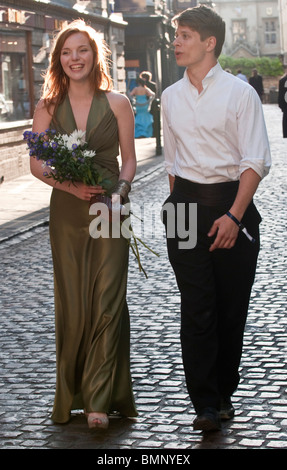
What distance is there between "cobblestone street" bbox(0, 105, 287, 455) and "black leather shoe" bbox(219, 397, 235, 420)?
4cm

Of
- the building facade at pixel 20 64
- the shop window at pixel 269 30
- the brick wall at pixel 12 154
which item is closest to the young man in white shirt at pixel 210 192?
the building facade at pixel 20 64

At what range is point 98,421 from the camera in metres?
4.61

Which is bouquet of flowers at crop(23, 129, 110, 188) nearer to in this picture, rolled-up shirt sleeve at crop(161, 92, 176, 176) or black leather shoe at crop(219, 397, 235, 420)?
rolled-up shirt sleeve at crop(161, 92, 176, 176)

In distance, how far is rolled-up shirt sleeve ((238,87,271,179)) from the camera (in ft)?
14.3

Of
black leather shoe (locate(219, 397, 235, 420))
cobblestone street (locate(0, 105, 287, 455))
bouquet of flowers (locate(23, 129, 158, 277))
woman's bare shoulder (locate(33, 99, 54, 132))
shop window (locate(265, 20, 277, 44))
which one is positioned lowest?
cobblestone street (locate(0, 105, 287, 455))

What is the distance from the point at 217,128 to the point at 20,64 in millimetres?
15690

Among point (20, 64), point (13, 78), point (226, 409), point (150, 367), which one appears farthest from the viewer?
point (20, 64)

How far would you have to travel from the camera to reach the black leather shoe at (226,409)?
4.70 m

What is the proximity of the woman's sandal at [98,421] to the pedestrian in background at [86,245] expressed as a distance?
0.27 feet

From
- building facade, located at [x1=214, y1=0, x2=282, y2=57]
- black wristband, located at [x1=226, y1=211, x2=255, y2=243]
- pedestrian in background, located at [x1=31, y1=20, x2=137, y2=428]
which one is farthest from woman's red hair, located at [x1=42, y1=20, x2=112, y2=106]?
building facade, located at [x1=214, y1=0, x2=282, y2=57]

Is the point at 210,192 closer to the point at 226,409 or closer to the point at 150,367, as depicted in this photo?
the point at 226,409

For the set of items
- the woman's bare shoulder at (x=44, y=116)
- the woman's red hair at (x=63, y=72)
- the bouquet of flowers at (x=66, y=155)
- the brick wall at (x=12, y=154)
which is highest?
the woman's red hair at (x=63, y=72)

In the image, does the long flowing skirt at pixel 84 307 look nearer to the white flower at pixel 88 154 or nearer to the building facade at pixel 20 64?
the white flower at pixel 88 154

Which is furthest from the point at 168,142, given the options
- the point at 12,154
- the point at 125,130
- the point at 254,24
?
the point at 254,24
